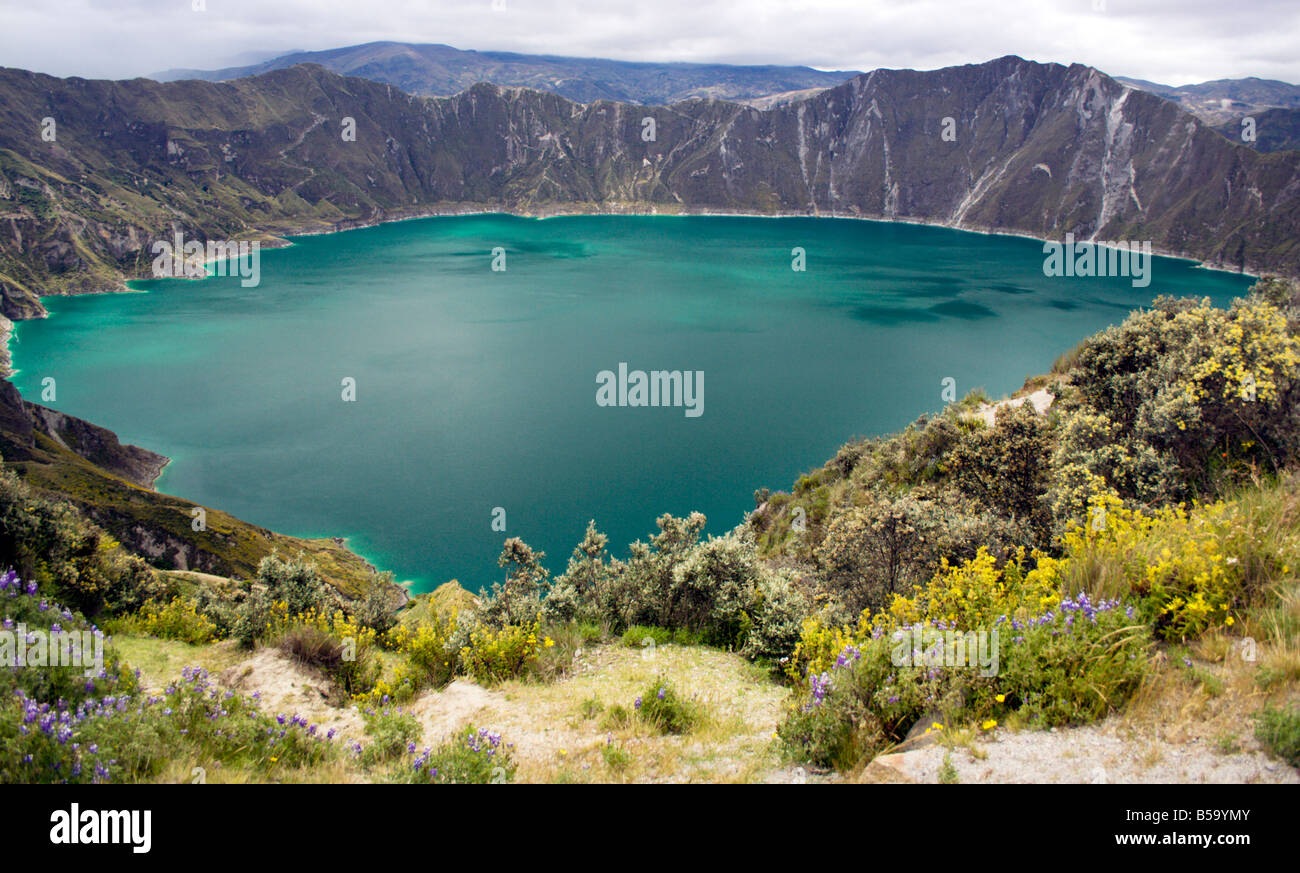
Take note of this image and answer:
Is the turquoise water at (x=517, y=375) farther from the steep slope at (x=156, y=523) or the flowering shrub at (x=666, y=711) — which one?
the flowering shrub at (x=666, y=711)

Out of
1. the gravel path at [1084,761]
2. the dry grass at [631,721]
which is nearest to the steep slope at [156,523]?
the dry grass at [631,721]

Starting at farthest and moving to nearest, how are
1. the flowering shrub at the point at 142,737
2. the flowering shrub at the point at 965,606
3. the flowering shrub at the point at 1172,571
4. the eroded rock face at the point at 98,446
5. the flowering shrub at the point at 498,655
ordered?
the eroded rock face at the point at 98,446 < the flowering shrub at the point at 498,655 < the flowering shrub at the point at 965,606 < the flowering shrub at the point at 1172,571 < the flowering shrub at the point at 142,737

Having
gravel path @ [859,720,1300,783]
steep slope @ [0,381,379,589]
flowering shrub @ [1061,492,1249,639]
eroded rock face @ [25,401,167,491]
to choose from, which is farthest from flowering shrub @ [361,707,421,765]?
eroded rock face @ [25,401,167,491]

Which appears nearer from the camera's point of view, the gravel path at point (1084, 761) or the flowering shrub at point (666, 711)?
the gravel path at point (1084, 761)

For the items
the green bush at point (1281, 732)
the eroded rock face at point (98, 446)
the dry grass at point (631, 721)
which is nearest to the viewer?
the green bush at point (1281, 732)

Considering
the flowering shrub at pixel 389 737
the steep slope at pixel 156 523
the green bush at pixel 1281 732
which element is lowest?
the steep slope at pixel 156 523

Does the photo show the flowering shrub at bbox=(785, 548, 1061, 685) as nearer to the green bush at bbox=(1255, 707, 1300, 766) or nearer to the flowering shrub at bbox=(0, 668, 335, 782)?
the green bush at bbox=(1255, 707, 1300, 766)

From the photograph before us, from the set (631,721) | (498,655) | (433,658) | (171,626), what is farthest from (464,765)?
(171,626)

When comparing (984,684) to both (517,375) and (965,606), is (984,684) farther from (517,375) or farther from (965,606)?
(517,375)
